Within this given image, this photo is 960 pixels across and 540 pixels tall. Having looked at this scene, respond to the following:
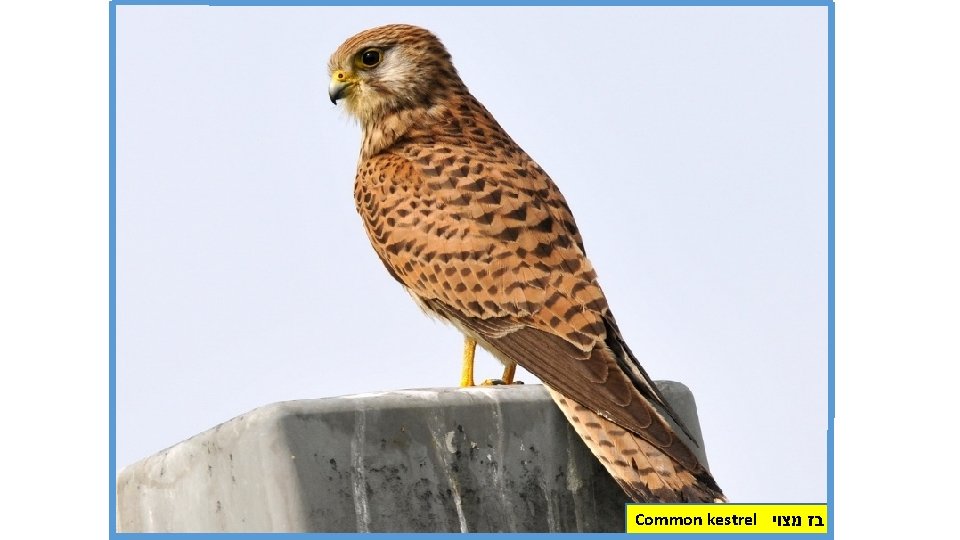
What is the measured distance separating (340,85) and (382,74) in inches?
8.4

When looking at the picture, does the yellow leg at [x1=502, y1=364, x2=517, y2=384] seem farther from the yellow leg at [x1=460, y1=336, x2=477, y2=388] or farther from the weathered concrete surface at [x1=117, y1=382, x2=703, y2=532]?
the weathered concrete surface at [x1=117, y1=382, x2=703, y2=532]

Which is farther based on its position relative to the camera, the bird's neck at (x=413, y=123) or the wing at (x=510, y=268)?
the bird's neck at (x=413, y=123)

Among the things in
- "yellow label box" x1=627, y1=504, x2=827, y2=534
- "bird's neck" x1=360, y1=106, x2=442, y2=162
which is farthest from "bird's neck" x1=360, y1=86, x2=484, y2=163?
"yellow label box" x1=627, y1=504, x2=827, y2=534

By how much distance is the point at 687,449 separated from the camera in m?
5.59

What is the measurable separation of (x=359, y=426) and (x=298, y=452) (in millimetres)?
252

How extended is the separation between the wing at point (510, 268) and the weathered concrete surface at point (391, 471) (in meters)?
0.25

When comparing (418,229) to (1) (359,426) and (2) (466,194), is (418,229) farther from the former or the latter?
(1) (359,426)

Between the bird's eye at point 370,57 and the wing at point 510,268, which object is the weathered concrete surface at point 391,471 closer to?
the wing at point 510,268

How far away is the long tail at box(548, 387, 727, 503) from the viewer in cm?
555

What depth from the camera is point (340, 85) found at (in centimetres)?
736

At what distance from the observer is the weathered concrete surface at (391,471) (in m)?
5.16

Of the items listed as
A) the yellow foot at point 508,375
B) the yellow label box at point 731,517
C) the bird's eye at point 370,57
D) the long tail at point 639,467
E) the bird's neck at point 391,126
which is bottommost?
the yellow label box at point 731,517

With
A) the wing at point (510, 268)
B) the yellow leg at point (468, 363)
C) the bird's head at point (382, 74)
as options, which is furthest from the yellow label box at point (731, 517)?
the bird's head at point (382, 74)

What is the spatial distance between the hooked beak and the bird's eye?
0.34 feet
